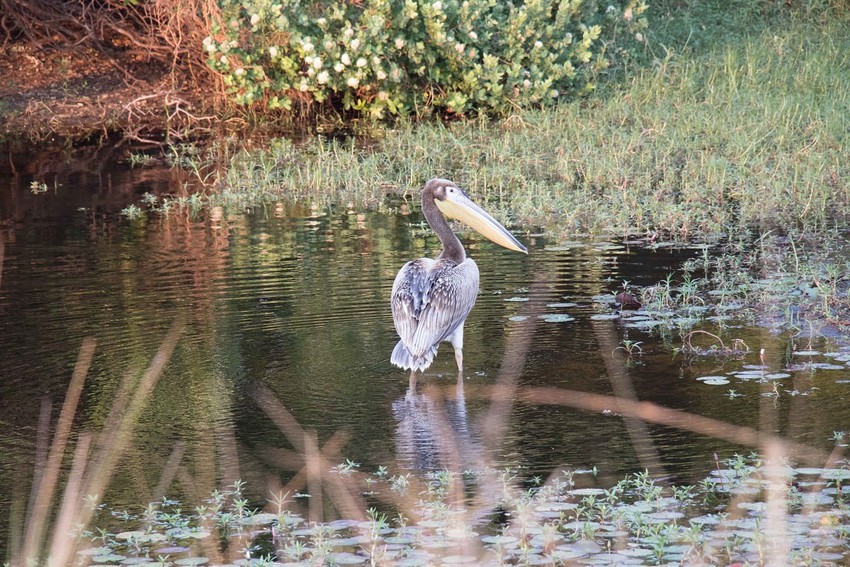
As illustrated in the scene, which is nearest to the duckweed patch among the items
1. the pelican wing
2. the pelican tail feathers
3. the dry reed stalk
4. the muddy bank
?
the dry reed stalk

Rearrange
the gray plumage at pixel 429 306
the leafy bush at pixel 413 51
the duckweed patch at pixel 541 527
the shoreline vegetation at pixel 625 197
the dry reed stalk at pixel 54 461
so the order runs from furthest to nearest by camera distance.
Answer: the leafy bush at pixel 413 51
the gray plumage at pixel 429 306
the dry reed stalk at pixel 54 461
the shoreline vegetation at pixel 625 197
the duckweed patch at pixel 541 527

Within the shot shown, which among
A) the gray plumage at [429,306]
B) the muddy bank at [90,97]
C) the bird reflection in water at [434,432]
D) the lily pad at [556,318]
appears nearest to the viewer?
the bird reflection in water at [434,432]

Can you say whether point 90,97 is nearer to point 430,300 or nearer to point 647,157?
point 647,157

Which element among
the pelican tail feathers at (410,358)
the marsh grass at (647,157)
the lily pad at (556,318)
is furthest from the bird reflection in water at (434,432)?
the marsh grass at (647,157)

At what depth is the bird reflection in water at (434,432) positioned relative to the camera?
5.61 metres

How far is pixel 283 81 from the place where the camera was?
15.2 m

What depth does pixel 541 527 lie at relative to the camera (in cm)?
471

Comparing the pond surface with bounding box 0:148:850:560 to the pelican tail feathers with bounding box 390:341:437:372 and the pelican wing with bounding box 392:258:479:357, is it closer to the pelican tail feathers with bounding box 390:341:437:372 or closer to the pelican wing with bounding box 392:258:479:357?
the pelican tail feathers with bounding box 390:341:437:372

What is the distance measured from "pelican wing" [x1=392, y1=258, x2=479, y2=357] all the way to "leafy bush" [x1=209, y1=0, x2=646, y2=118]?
22.2 ft

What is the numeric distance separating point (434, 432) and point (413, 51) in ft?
29.1

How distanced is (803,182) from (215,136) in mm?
7604

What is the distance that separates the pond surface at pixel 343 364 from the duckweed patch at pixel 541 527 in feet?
0.82

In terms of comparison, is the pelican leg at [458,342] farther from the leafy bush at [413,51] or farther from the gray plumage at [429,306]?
the leafy bush at [413,51]

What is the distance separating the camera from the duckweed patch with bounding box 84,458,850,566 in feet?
14.6
